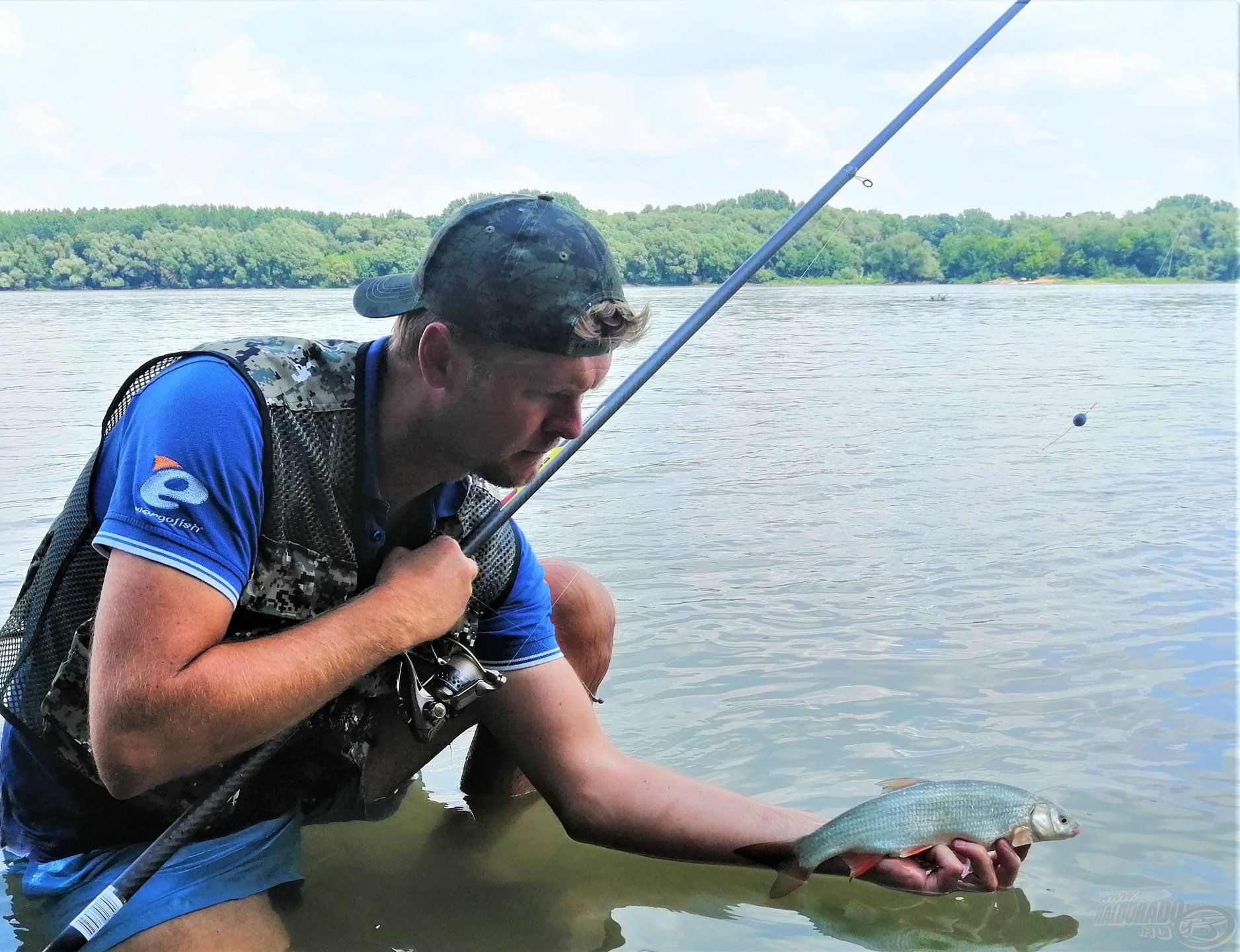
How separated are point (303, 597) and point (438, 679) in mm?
474

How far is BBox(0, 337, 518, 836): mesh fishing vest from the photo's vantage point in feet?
8.21

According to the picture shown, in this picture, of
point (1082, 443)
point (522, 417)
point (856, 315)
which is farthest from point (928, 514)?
point (856, 315)

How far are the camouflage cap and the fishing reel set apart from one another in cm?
78

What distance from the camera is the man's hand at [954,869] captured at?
2.81 m

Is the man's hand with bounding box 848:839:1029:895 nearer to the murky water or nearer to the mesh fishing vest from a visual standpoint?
the murky water

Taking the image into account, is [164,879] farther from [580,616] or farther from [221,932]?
[580,616]

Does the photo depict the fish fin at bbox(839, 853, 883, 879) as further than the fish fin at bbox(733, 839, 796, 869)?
No

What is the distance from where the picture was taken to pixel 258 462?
2.43 m

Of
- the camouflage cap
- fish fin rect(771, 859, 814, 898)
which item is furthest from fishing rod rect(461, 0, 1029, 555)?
fish fin rect(771, 859, 814, 898)

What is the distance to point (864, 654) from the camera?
16.9 ft

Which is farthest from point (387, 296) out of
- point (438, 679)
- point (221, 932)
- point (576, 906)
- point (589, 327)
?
point (576, 906)

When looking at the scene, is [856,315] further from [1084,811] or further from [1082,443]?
[1084,811]

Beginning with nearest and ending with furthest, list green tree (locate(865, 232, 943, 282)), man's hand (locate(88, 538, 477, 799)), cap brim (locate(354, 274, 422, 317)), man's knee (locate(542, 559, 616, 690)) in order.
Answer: man's hand (locate(88, 538, 477, 799))
cap brim (locate(354, 274, 422, 317))
man's knee (locate(542, 559, 616, 690))
green tree (locate(865, 232, 943, 282))

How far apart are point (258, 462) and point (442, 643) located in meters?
0.74
